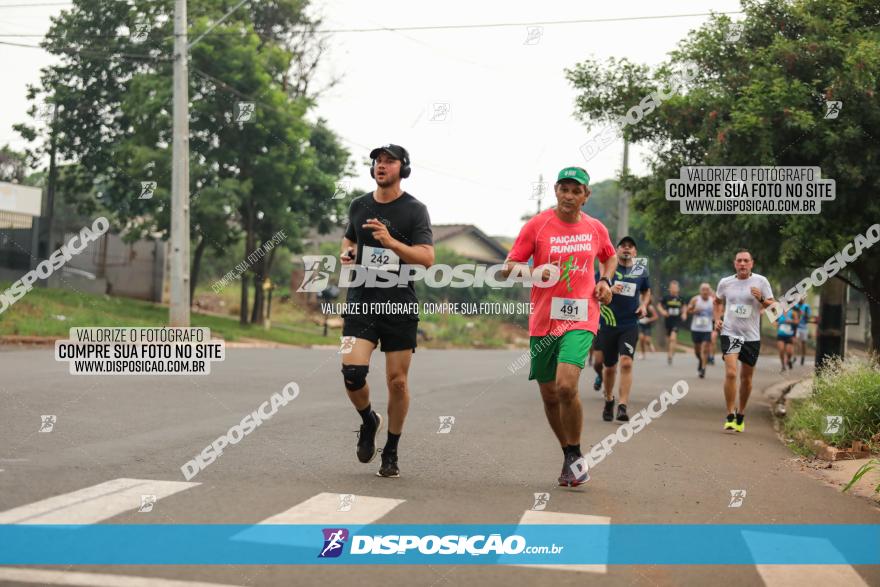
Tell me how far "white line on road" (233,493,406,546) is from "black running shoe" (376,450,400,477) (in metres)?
0.83

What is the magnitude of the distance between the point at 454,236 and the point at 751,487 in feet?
179

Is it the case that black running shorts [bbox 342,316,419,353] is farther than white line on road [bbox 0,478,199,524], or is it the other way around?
black running shorts [bbox 342,316,419,353]

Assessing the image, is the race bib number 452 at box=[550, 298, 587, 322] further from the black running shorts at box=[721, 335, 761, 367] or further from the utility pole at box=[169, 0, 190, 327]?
the utility pole at box=[169, 0, 190, 327]

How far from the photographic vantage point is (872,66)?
43.6ft

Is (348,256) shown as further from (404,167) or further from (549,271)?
(549,271)

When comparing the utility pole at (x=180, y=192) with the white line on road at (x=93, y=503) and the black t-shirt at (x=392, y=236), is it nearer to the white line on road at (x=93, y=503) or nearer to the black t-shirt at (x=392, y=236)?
the black t-shirt at (x=392, y=236)

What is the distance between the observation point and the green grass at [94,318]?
23.3 meters

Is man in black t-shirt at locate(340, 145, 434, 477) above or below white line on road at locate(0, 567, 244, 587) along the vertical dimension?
above

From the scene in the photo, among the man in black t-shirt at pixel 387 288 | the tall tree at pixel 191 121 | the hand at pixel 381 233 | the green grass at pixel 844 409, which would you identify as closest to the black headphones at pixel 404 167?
the man in black t-shirt at pixel 387 288

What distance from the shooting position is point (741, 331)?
12.1 metres

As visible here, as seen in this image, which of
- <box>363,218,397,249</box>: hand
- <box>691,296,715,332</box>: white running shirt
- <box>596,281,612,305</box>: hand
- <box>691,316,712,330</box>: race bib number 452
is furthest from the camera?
<box>691,316,712,330</box>: race bib number 452

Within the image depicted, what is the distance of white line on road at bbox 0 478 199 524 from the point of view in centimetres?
554

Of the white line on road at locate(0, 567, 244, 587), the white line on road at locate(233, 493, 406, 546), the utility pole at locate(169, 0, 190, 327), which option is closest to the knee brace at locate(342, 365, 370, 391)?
the white line on road at locate(233, 493, 406, 546)

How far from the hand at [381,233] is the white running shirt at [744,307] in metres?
6.13
